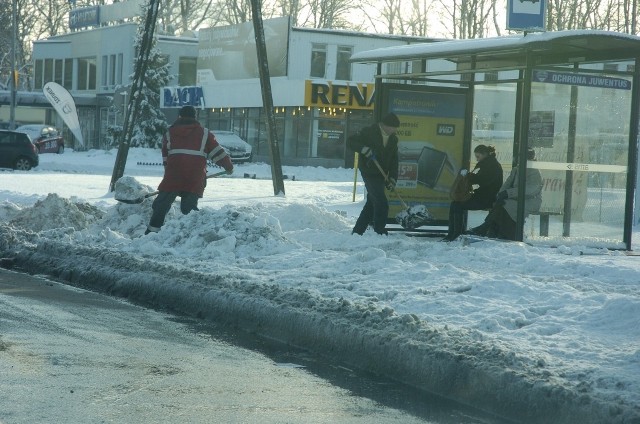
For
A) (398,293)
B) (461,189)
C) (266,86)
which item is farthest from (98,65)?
(398,293)

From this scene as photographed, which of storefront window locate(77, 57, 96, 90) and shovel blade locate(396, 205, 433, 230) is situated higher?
storefront window locate(77, 57, 96, 90)

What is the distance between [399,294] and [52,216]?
24.1 ft

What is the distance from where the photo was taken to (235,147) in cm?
5309

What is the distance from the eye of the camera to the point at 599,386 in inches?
239

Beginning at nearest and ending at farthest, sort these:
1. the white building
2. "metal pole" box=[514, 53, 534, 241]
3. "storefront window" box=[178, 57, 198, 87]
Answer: "metal pole" box=[514, 53, 534, 241] < the white building < "storefront window" box=[178, 57, 198, 87]

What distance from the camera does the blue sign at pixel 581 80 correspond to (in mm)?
13968

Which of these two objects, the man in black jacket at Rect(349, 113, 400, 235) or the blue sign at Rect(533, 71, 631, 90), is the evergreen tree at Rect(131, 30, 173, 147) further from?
the blue sign at Rect(533, 71, 631, 90)

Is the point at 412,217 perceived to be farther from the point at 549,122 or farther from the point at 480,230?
the point at 549,122

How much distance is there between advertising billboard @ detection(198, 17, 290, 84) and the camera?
53875 mm

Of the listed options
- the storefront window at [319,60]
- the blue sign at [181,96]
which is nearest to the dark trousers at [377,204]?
the storefront window at [319,60]

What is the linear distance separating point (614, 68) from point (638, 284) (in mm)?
4680

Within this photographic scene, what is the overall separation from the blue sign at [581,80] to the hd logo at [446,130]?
2502 millimetres

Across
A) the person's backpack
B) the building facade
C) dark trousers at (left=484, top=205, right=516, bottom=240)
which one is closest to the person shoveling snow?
the person's backpack

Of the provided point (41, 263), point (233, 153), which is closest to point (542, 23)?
point (41, 263)
